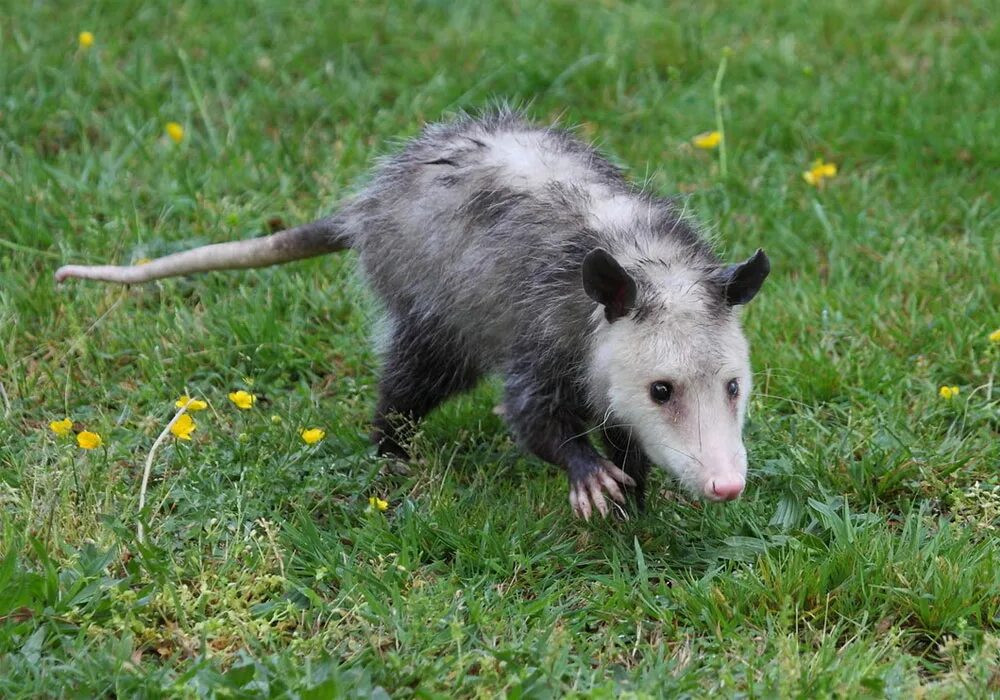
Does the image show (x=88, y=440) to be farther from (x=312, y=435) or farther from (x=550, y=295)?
(x=550, y=295)

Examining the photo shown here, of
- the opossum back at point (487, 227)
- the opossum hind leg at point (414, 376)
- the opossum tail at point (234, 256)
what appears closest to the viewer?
the opossum back at point (487, 227)

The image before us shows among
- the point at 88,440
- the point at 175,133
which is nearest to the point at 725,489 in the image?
the point at 88,440

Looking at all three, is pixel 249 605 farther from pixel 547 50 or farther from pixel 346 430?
pixel 547 50

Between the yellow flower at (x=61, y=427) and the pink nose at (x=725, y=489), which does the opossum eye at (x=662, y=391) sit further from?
the yellow flower at (x=61, y=427)

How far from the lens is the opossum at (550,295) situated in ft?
10.1

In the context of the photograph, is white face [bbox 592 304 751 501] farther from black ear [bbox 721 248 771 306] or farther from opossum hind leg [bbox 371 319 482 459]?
opossum hind leg [bbox 371 319 482 459]

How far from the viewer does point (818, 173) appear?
4879mm

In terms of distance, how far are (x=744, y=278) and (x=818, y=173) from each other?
72.3 inches

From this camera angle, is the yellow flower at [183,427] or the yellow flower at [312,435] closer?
the yellow flower at [183,427]

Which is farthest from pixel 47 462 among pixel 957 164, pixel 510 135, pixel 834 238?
pixel 957 164

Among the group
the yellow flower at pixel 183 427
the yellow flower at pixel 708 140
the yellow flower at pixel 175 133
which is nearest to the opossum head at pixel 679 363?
the yellow flower at pixel 183 427

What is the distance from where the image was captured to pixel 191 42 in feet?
18.4

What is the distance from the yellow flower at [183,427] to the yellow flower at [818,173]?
8.12 feet

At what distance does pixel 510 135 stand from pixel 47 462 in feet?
4.98
